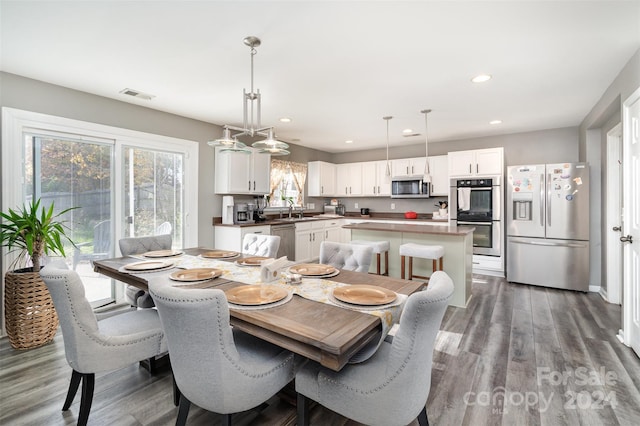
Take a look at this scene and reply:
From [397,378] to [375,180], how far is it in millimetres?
5435

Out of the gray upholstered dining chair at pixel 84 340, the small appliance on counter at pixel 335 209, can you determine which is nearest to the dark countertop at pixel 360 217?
the small appliance on counter at pixel 335 209

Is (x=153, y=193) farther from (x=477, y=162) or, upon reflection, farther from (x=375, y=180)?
(x=477, y=162)

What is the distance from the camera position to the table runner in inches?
54.6

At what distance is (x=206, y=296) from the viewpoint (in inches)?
44.8

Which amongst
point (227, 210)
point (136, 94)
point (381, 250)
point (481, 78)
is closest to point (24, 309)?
point (136, 94)

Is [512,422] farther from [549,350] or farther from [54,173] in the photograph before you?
[54,173]

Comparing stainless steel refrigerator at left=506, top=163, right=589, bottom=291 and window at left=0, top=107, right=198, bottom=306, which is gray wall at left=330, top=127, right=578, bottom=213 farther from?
window at left=0, top=107, right=198, bottom=306

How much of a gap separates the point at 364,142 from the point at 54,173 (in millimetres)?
4739

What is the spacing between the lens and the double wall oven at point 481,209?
4.68 metres

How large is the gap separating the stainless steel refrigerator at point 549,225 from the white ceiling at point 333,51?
0.91 metres

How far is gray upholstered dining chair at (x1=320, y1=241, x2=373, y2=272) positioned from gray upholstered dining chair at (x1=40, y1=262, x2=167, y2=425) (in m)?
1.35

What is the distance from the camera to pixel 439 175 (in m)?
5.64

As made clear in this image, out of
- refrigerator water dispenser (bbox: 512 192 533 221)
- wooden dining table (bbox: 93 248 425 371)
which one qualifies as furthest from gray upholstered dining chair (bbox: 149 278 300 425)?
refrigerator water dispenser (bbox: 512 192 533 221)

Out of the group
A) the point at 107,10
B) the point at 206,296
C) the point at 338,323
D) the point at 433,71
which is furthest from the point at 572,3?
the point at 107,10
